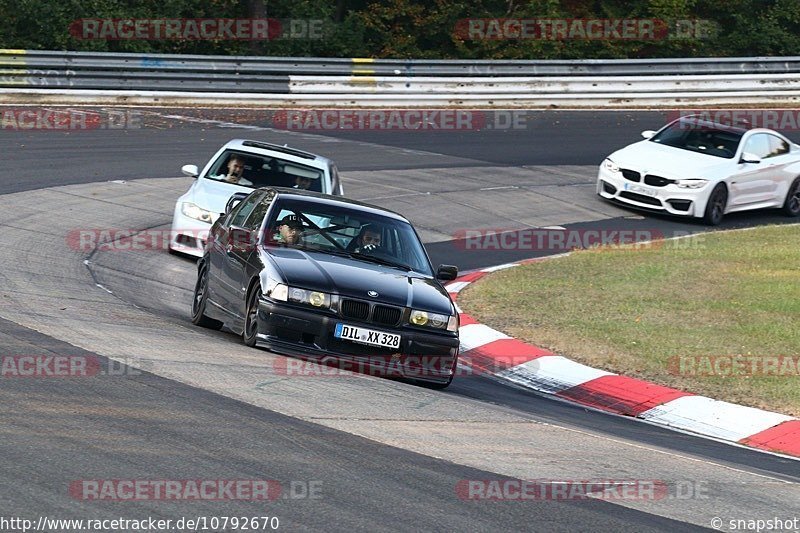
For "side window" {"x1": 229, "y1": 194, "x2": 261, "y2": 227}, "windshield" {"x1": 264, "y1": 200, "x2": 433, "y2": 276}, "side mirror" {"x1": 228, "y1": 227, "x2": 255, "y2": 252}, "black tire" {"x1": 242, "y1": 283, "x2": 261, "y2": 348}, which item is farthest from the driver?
"black tire" {"x1": 242, "y1": 283, "x2": 261, "y2": 348}

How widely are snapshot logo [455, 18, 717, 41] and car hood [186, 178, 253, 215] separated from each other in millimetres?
22320

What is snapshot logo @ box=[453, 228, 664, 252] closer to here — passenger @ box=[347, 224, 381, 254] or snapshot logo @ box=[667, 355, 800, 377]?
snapshot logo @ box=[667, 355, 800, 377]

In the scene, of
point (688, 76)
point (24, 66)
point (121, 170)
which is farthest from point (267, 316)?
point (688, 76)

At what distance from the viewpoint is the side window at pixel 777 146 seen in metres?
22.1

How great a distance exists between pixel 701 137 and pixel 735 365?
11096 millimetres

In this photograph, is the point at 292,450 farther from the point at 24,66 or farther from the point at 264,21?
the point at 264,21

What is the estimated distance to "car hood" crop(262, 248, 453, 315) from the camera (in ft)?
32.0

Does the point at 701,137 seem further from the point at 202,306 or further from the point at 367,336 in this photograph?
the point at 367,336

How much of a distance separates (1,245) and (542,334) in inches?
246

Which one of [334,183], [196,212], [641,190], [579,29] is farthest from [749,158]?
[579,29]

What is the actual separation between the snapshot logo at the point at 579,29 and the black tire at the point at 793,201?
15734 millimetres

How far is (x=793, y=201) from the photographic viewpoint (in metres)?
22.5

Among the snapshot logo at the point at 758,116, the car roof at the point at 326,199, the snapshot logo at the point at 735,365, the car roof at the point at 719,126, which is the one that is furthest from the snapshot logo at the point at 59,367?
the snapshot logo at the point at 758,116

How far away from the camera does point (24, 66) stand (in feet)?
89.1
